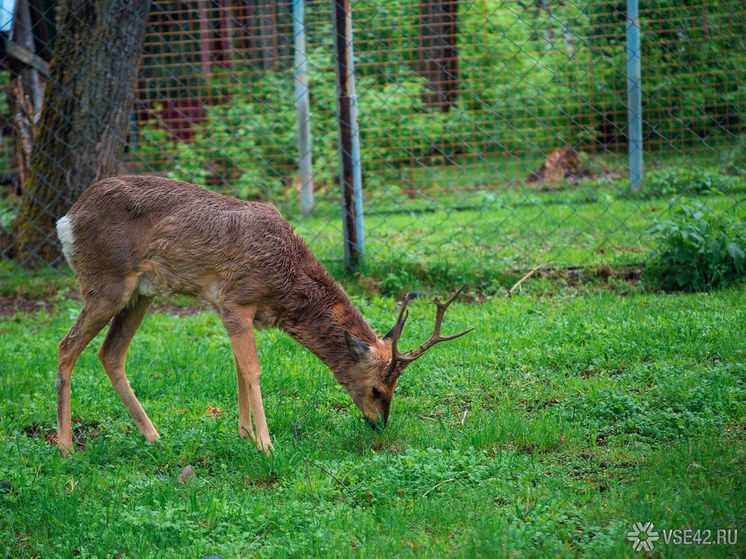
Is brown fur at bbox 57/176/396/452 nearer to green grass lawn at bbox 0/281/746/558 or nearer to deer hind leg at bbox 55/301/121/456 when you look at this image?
deer hind leg at bbox 55/301/121/456

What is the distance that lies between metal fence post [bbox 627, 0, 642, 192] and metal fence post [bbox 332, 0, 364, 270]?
3091mm

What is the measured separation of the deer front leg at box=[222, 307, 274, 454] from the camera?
4.43m

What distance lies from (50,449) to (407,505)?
2.27 metres

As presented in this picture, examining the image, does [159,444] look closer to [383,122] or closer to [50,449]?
[50,449]

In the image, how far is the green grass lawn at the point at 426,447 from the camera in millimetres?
3395

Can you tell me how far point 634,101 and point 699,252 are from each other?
2924 mm

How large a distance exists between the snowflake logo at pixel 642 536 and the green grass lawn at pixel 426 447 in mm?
46

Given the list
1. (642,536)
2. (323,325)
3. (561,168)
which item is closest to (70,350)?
(323,325)

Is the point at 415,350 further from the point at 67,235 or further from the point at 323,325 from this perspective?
the point at 67,235

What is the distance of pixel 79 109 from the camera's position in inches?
307

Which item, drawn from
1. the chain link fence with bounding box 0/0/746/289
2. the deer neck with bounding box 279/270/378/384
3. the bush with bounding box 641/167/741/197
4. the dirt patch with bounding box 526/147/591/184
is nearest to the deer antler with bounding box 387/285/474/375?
the deer neck with bounding box 279/270/378/384

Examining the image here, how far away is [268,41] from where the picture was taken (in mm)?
12164

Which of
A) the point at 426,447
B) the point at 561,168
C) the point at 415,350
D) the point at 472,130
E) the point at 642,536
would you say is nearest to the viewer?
the point at 642,536

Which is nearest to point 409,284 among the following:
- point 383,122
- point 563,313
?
point 563,313
